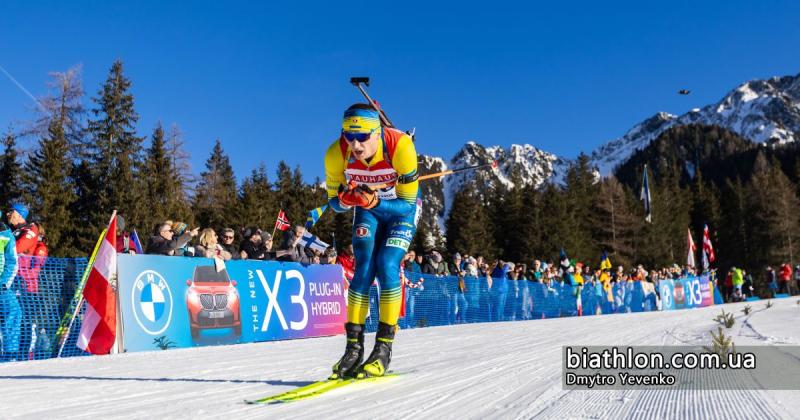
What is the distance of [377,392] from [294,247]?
7943 mm

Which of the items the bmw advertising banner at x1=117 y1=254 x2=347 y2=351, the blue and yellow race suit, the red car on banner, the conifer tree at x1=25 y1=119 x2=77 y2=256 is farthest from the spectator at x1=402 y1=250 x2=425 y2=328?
the conifer tree at x1=25 y1=119 x2=77 y2=256

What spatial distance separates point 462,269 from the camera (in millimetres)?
16859

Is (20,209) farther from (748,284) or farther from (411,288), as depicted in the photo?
(748,284)

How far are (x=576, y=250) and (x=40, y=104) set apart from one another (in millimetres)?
51692

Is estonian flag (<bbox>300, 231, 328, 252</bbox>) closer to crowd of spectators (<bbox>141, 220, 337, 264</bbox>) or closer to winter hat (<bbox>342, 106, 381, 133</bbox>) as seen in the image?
crowd of spectators (<bbox>141, 220, 337, 264</bbox>)

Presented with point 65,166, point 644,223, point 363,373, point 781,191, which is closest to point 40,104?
point 65,166

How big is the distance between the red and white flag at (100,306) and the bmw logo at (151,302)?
0.99 feet

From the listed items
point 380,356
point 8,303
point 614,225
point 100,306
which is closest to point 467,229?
point 614,225

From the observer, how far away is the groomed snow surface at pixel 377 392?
2.78 m

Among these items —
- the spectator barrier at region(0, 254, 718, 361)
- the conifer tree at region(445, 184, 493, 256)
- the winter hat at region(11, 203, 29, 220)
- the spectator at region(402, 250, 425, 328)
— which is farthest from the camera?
the conifer tree at region(445, 184, 493, 256)

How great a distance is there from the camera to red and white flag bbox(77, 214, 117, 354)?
751cm

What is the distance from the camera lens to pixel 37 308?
7363 mm

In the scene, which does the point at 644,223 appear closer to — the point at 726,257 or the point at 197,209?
the point at 726,257

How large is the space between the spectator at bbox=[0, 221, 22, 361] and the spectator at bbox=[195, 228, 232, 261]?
2.58 meters
